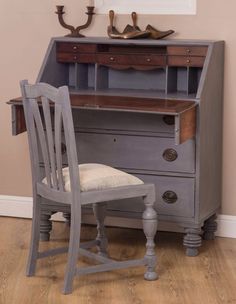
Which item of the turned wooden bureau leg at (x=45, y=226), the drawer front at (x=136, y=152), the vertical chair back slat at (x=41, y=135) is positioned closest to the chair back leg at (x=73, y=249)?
the vertical chair back slat at (x=41, y=135)

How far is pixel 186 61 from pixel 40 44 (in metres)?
0.94

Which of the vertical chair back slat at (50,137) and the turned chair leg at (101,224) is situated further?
the turned chair leg at (101,224)

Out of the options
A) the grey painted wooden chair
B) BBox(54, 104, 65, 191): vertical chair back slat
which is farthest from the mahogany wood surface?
BBox(54, 104, 65, 191): vertical chair back slat

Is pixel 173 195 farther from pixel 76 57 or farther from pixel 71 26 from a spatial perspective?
pixel 71 26

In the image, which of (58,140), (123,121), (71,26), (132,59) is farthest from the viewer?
(71,26)

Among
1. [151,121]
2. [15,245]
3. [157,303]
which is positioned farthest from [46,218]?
[157,303]

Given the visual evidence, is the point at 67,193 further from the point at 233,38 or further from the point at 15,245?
the point at 233,38

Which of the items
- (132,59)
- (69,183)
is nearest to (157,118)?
(132,59)

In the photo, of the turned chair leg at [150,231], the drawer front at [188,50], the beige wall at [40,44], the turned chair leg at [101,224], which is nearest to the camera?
the turned chair leg at [150,231]

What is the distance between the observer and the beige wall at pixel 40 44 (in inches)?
177

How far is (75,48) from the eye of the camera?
459 cm

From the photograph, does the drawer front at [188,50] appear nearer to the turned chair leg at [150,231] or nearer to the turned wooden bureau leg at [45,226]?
the turned chair leg at [150,231]

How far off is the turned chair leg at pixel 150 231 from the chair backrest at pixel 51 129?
38cm

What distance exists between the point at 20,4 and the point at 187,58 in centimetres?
109
